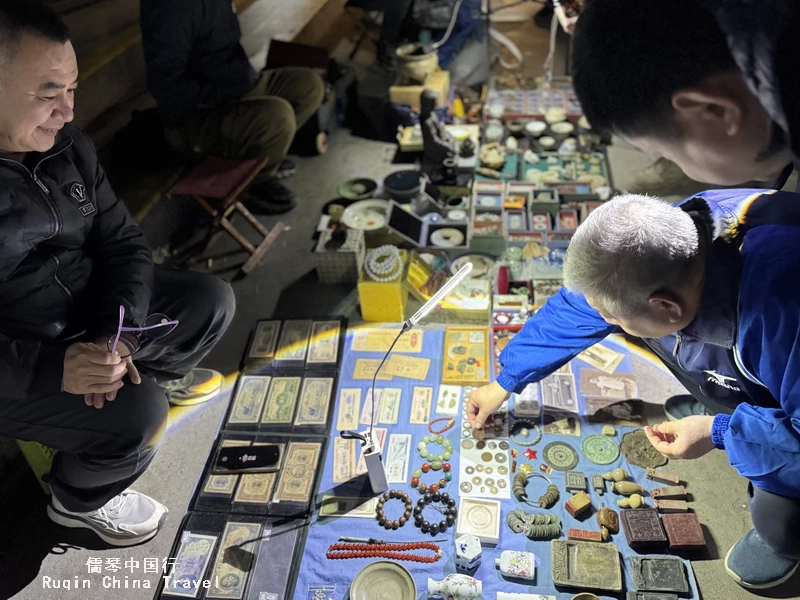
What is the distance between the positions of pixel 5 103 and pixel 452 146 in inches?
96.8

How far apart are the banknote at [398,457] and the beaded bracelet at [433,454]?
0.18ft

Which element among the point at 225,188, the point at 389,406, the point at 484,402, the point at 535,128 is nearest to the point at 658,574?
the point at 484,402

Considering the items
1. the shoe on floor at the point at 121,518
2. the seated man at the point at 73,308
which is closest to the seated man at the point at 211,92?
the seated man at the point at 73,308

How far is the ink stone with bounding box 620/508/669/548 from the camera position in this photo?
1853 mm

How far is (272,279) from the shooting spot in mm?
3141

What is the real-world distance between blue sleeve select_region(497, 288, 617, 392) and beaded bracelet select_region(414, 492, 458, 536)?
1.47ft

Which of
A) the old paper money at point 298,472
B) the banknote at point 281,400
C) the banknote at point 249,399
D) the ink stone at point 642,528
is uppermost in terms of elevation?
the ink stone at point 642,528

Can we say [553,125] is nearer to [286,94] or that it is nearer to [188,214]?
[286,94]

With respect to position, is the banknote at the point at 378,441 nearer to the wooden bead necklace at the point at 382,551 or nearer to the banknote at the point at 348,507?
the banknote at the point at 348,507

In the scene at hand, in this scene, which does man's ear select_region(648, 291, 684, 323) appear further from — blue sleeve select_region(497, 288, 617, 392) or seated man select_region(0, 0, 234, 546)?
seated man select_region(0, 0, 234, 546)

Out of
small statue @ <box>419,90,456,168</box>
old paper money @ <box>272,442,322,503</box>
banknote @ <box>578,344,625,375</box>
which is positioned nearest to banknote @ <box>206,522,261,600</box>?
old paper money @ <box>272,442,322,503</box>

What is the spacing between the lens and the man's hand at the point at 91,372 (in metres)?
1.73

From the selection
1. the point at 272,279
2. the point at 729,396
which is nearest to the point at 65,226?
the point at 272,279

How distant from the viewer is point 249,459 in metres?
2.23
